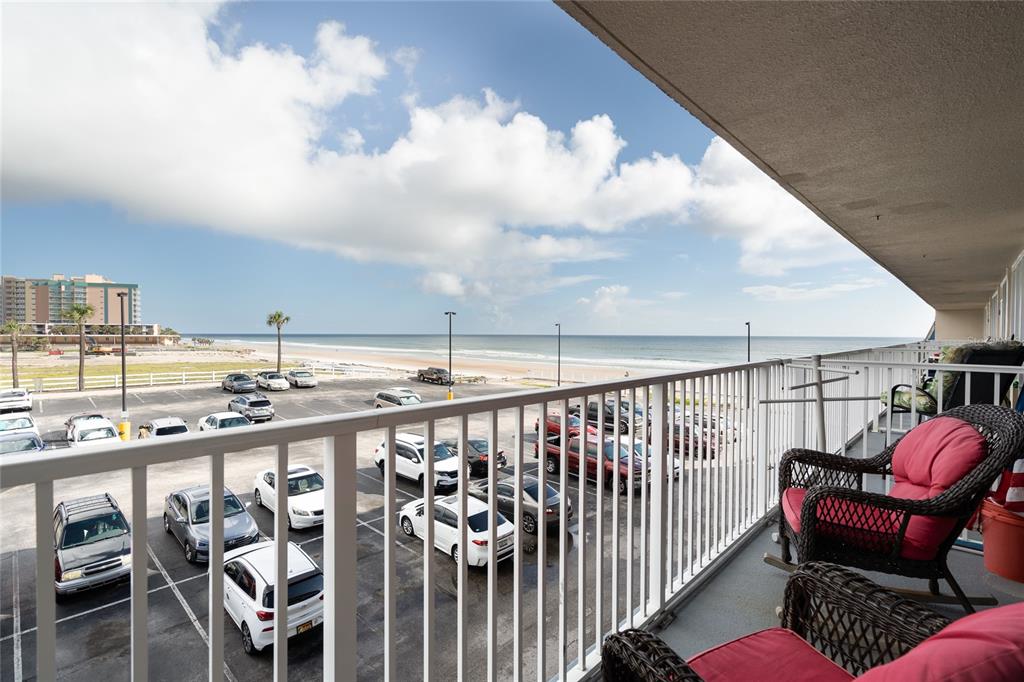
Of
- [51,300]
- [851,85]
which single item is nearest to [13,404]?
[51,300]

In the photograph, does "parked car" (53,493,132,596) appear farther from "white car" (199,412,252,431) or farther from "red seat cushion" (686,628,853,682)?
"red seat cushion" (686,628,853,682)

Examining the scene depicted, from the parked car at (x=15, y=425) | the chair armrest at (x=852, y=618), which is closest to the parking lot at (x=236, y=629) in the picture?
the chair armrest at (x=852, y=618)

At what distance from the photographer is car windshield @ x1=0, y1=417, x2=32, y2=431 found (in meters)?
9.56

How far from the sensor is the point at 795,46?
1.75 m

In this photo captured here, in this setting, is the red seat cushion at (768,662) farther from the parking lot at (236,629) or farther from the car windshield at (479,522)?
the car windshield at (479,522)

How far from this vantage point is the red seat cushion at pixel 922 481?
1.74m

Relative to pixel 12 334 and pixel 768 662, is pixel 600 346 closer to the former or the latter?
pixel 12 334

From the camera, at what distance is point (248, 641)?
348 cm

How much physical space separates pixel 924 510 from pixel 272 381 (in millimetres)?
23425

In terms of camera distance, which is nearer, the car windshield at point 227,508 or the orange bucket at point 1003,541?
the car windshield at point 227,508

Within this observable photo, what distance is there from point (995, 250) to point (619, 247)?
191 feet

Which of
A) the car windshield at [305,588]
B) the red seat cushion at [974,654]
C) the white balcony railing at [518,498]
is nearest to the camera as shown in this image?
the red seat cushion at [974,654]

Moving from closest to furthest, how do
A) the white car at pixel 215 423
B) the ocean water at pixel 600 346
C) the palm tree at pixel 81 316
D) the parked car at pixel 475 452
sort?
the white car at pixel 215 423 < the parked car at pixel 475 452 < the palm tree at pixel 81 316 < the ocean water at pixel 600 346

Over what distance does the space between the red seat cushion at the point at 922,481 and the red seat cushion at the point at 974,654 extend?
128cm
